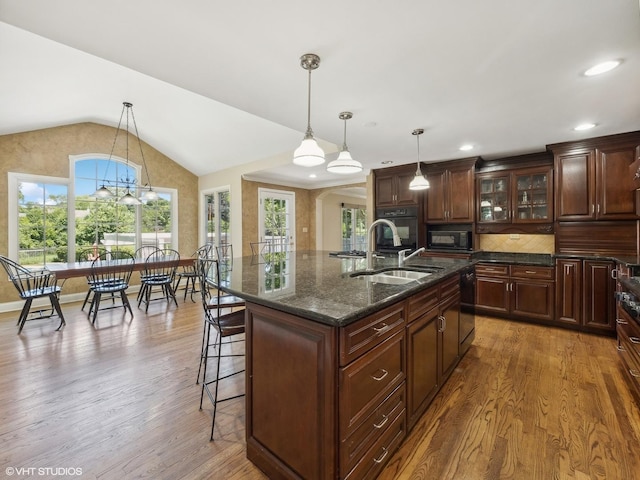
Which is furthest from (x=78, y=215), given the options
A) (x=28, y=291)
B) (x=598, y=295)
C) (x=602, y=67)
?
(x=598, y=295)

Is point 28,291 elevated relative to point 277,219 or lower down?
lower down

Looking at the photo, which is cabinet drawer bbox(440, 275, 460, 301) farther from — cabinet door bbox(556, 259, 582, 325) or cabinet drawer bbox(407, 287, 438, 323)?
cabinet door bbox(556, 259, 582, 325)

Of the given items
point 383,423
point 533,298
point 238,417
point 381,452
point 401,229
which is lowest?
point 238,417

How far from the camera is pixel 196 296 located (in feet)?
17.5

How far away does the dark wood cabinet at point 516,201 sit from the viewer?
12.6 ft

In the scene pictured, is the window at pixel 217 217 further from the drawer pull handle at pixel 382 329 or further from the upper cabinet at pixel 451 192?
the drawer pull handle at pixel 382 329

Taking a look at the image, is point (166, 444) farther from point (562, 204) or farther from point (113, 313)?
point (562, 204)

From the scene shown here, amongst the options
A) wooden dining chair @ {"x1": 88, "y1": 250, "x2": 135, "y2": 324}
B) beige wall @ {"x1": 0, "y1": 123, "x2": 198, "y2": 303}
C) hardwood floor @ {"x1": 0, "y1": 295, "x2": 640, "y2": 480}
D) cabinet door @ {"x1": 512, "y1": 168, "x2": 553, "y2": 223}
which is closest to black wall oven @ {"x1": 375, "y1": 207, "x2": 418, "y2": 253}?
cabinet door @ {"x1": 512, "y1": 168, "x2": 553, "y2": 223}

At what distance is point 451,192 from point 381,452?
3889mm

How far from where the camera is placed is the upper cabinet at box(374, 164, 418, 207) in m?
4.73

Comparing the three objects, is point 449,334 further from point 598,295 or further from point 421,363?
point 598,295

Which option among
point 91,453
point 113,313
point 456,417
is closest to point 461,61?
point 456,417

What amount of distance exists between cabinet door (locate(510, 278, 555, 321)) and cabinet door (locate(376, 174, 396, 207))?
7.04 ft

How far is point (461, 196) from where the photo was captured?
4.37 m
